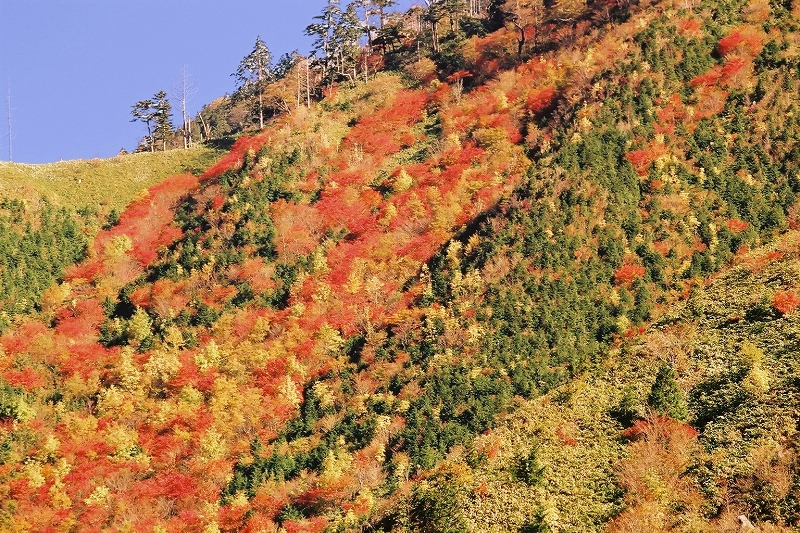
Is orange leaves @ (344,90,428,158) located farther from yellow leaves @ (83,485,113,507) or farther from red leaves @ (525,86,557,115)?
yellow leaves @ (83,485,113,507)

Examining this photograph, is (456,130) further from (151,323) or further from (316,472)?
(316,472)

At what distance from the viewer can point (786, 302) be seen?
40.4 metres

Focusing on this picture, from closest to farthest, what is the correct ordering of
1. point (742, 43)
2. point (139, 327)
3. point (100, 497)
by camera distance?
point (100, 497) < point (139, 327) < point (742, 43)

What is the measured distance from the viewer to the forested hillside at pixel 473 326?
3578 centimetres

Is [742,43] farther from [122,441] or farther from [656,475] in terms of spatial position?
[122,441]

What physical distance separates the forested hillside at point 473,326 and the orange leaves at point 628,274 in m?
0.24

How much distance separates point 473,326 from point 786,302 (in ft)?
60.5

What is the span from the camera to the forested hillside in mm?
35781

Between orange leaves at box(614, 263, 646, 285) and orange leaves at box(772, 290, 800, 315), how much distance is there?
29.7 ft

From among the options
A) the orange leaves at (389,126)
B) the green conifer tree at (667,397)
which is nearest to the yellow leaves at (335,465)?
the green conifer tree at (667,397)

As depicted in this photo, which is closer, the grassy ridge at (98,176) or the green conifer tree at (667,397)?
the green conifer tree at (667,397)

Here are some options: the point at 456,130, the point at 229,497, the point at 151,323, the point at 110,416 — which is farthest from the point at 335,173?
the point at 229,497

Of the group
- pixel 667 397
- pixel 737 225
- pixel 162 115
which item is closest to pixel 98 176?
pixel 162 115

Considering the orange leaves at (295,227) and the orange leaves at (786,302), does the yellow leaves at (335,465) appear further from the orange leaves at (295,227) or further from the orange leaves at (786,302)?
the orange leaves at (786,302)
